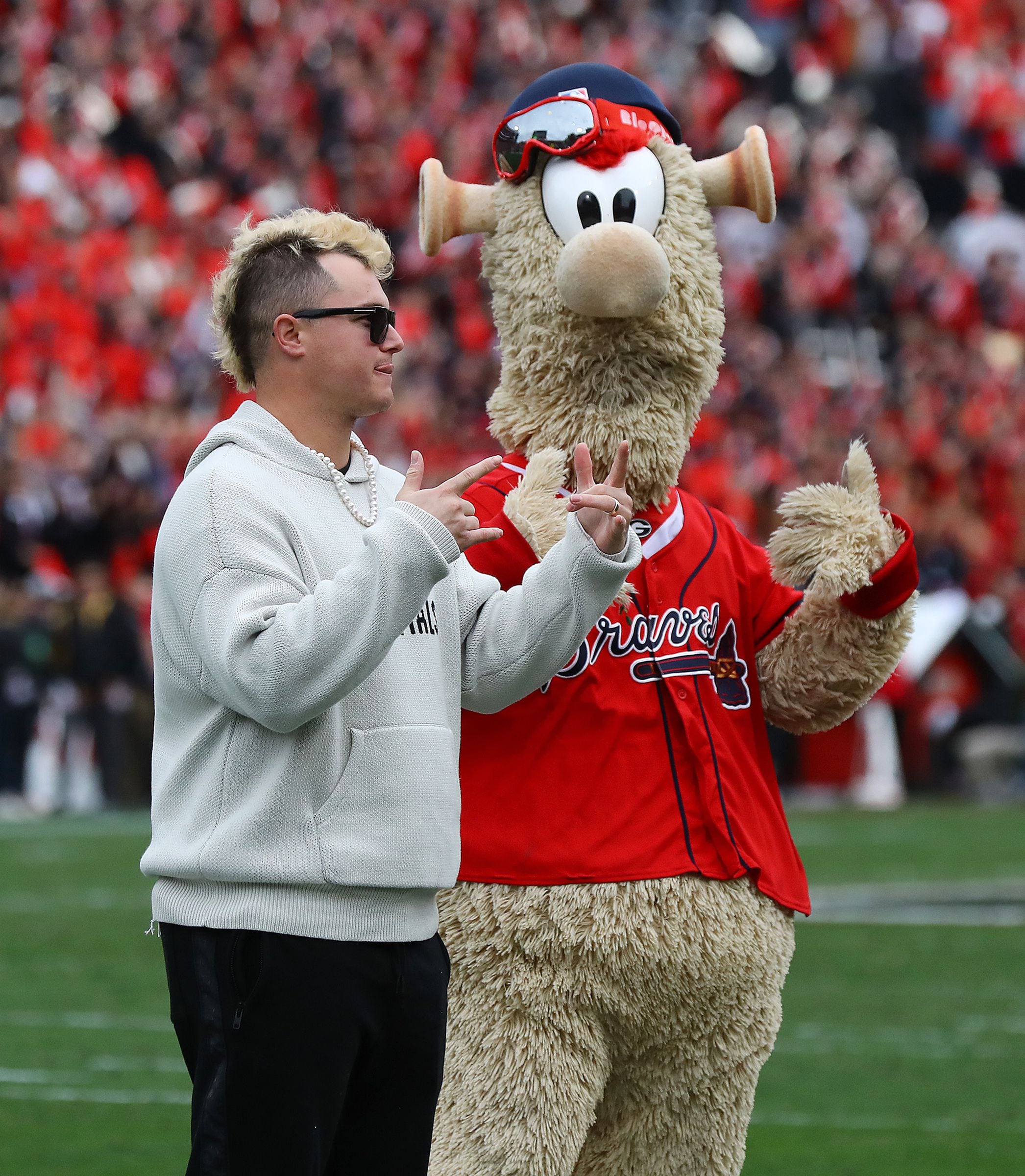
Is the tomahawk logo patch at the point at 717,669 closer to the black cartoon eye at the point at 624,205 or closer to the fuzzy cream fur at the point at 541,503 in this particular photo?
the fuzzy cream fur at the point at 541,503

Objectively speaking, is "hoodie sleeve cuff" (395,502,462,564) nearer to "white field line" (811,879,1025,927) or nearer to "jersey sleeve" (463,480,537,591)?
"jersey sleeve" (463,480,537,591)

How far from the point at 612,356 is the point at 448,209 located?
456mm

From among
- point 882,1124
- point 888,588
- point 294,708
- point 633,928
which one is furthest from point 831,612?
point 882,1124

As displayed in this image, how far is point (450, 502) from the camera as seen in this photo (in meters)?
2.80

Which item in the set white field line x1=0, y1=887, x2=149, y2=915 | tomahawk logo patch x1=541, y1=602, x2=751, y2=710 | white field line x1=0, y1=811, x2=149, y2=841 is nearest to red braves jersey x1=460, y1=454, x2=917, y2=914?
tomahawk logo patch x1=541, y1=602, x2=751, y2=710

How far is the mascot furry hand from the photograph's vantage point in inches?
135

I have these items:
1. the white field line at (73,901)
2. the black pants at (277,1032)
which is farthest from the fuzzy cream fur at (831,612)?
the white field line at (73,901)

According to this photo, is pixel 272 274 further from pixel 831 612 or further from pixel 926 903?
pixel 926 903

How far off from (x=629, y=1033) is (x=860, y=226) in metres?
15.0

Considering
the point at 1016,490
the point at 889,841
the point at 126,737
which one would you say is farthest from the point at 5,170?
the point at 889,841

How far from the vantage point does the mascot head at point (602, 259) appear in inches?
144

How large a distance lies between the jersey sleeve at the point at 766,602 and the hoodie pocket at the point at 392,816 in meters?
1.03

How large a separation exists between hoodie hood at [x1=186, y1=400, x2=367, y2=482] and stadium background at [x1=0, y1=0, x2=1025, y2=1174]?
4.58 meters

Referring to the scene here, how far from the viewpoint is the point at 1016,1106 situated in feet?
18.6
